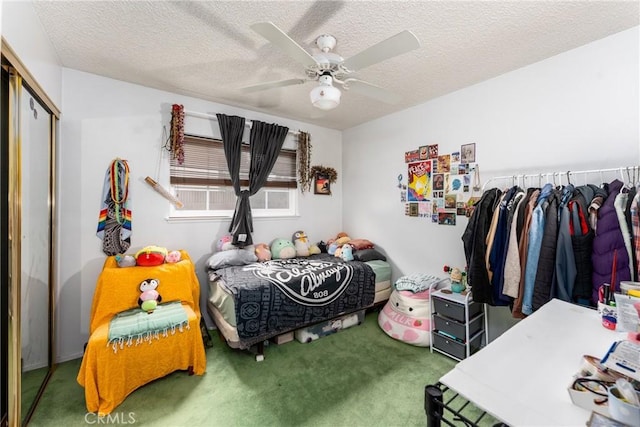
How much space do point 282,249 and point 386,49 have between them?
242 cm

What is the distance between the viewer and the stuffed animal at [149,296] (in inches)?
85.4

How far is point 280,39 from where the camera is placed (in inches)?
53.8

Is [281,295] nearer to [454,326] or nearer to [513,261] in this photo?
[454,326]

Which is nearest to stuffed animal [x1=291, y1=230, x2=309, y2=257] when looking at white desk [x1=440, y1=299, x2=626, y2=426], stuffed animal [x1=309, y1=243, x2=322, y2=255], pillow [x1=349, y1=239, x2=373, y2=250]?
stuffed animal [x1=309, y1=243, x2=322, y2=255]

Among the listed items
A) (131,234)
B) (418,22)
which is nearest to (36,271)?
(131,234)

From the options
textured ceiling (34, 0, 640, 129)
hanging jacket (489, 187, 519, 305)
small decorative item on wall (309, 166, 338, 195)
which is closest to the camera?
textured ceiling (34, 0, 640, 129)

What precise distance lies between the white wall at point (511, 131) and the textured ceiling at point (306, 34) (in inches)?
5.9

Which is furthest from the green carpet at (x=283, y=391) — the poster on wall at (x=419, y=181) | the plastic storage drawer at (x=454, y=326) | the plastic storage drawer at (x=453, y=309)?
the poster on wall at (x=419, y=181)

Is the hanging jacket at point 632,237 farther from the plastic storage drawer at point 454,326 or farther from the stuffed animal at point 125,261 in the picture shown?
the stuffed animal at point 125,261

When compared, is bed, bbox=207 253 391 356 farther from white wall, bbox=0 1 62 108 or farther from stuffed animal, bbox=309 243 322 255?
white wall, bbox=0 1 62 108

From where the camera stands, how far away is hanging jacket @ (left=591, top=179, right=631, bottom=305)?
60.9 inches

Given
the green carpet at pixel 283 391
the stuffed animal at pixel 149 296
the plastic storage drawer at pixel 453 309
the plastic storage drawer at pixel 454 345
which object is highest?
the stuffed animal at pixel 149 296

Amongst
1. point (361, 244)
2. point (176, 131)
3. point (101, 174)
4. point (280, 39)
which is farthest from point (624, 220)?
point (101, 174)

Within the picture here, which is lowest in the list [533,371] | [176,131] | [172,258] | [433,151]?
[533,371]
